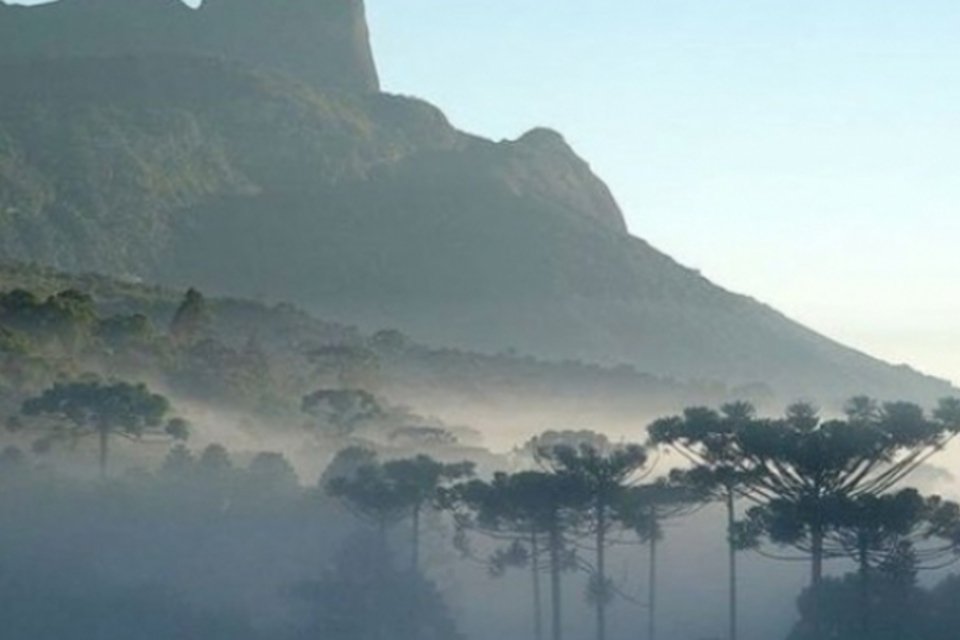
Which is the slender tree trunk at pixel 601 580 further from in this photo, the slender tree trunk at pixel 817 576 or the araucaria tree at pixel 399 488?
the slender tree trunk at pixel 817 576

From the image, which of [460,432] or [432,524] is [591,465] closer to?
[432,524]

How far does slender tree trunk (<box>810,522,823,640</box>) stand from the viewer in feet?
199

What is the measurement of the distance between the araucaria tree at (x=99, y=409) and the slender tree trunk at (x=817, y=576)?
112 ft

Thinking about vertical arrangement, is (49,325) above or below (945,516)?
above

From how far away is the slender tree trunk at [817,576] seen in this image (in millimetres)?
60688

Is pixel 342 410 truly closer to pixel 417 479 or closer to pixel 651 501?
pixel 417 479

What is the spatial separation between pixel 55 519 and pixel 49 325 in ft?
104

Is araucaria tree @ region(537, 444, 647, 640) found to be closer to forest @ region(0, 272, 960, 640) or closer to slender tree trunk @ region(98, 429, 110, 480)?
forest @ region(0, 272, 960, 640)

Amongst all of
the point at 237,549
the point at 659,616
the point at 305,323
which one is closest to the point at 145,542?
the point at 237,549

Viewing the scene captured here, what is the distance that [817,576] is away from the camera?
6125 cm

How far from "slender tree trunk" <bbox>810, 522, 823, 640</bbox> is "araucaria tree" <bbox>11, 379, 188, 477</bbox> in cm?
3424

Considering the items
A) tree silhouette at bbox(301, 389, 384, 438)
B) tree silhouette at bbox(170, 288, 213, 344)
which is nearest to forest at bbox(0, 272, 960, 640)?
tree silhouette at bbox(301, 389, 384, 438)

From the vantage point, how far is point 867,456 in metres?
61.8

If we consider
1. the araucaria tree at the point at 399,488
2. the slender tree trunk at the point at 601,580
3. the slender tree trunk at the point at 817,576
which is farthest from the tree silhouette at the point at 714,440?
the araucaria tree at the point at 399,488
